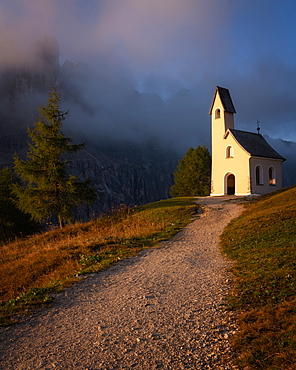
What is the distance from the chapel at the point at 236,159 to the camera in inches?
1339

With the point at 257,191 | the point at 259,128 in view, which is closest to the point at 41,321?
the point at 257,191

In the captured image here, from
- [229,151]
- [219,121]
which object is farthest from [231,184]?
[219,121]

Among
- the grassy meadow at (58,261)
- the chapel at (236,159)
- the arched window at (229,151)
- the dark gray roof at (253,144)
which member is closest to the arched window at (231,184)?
the chapel at (236,159)

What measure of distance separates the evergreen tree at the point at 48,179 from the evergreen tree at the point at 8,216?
9580 millimetres

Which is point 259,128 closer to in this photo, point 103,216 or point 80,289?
point 103,216

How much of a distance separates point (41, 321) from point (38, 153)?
20.6 metres

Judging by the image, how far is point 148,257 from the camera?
38.7 ft

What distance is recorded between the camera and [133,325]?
231 inches

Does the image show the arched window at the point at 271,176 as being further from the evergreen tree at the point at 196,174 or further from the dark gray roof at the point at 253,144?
the evergreen tree at the point at 196,174

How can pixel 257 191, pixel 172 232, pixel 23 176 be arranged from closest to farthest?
pixel 172 232 < pixel 23 176 < pixel 257 191

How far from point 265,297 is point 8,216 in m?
32.8

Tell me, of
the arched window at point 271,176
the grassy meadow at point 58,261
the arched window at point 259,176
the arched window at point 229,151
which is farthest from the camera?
the arched window at point 271,176

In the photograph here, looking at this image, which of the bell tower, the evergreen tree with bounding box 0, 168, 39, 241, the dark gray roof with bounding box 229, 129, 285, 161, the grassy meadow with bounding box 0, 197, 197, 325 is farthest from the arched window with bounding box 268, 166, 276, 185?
the evergreen tree with bounding box 0, 168, 39, 241

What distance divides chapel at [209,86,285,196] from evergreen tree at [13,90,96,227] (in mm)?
17674
